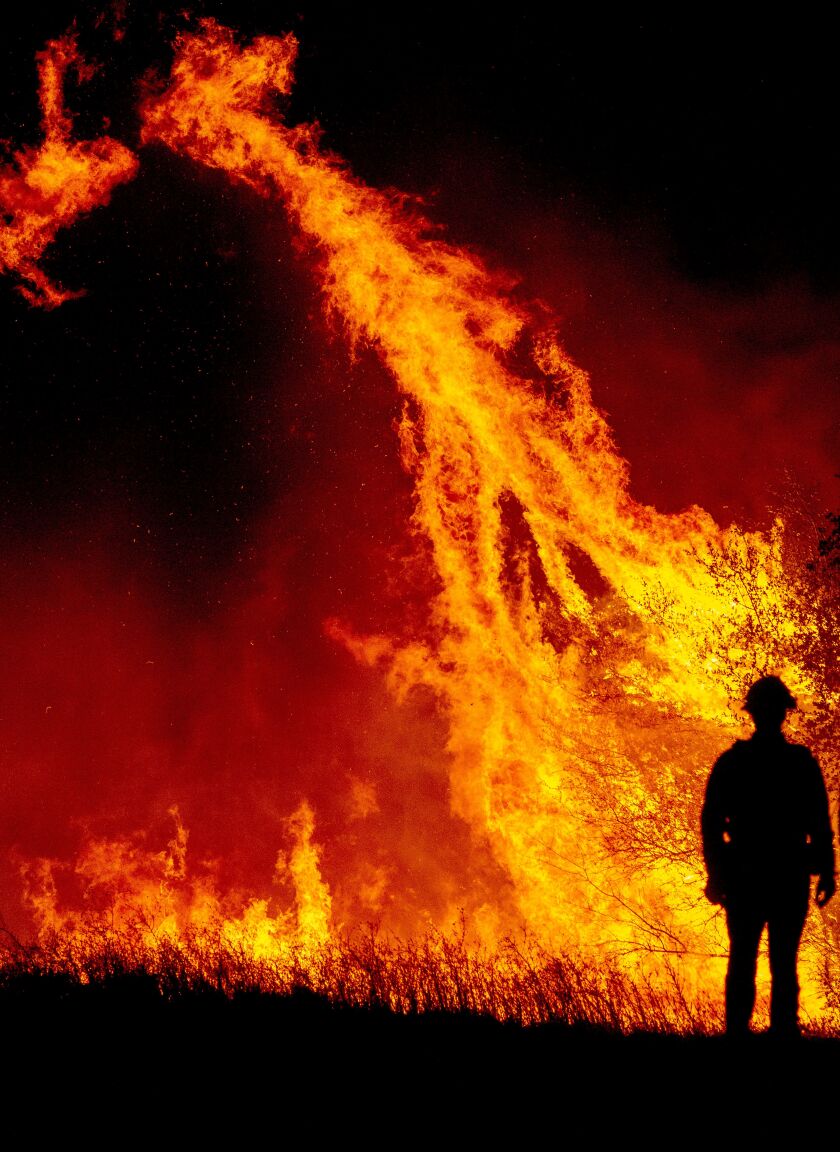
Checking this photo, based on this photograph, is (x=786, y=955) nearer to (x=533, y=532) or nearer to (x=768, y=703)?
(x=768, y=703)

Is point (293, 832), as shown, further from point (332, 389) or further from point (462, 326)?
point (462, 326)

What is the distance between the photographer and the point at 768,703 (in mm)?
4496

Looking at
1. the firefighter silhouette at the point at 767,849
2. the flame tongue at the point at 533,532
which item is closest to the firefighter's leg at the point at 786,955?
the firefighter silhouette at the point at 767,849

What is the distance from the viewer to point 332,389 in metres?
31.7

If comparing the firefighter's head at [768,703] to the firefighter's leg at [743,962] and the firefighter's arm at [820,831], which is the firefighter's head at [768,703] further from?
the firefighter's leg at [743,962]

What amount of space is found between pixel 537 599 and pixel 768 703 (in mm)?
21520

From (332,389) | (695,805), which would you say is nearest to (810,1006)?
(695,805)

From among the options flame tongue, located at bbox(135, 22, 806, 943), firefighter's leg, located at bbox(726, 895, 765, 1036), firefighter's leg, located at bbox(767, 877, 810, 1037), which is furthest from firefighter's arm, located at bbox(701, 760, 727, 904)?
flame tongue, located at bbox(135, 22, 806, 943)

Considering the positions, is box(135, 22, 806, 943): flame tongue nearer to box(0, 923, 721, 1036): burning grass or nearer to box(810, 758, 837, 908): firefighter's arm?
box(0, 923, 721, 1036): burning grass

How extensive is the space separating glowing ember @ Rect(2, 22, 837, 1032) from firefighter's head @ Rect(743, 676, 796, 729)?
8.62 meters

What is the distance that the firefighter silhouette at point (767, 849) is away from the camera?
4281 millimetres

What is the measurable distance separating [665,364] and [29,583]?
85.7ft

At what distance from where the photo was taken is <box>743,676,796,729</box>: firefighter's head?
448 centimetres

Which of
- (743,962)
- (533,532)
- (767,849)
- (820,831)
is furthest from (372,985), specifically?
(533,532)
